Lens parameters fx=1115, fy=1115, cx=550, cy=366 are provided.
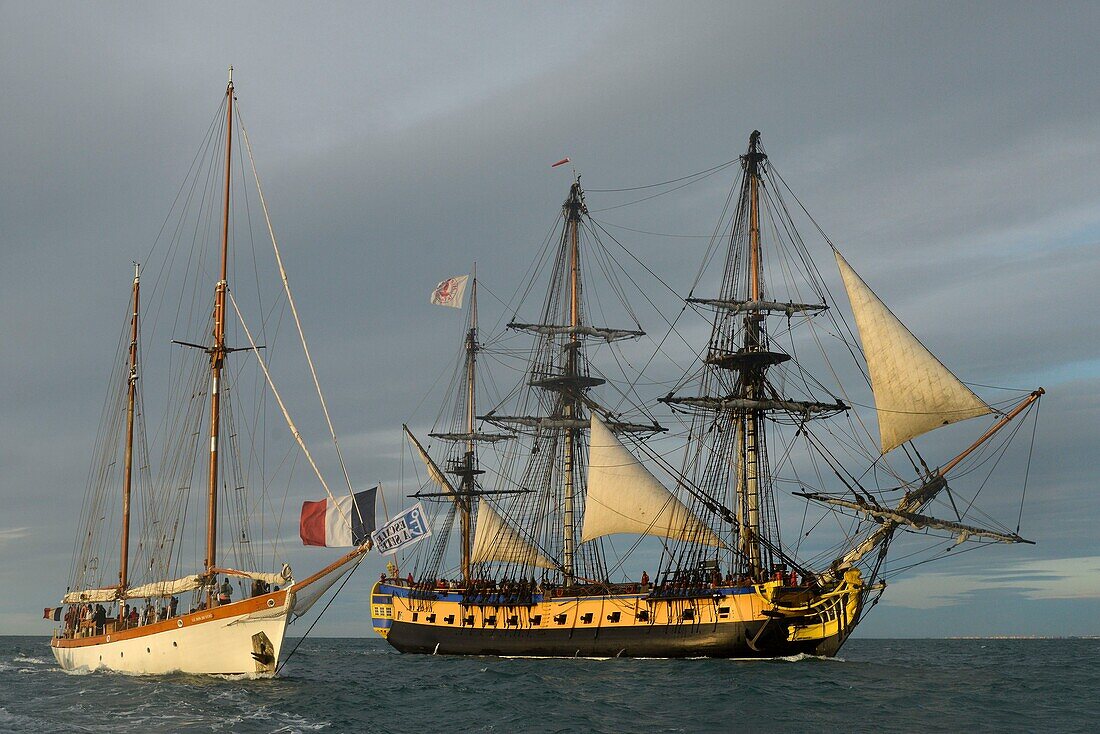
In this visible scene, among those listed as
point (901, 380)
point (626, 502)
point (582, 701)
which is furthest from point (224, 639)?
point (901, 380)

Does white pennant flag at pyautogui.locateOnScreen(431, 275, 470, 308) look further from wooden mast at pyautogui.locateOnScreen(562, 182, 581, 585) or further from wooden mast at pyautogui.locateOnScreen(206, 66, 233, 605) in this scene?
wooden mast at pyautogui.locateOnScreen(206, 66, 233, 605)

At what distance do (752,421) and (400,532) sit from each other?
28.8m

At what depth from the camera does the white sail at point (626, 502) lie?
62.2 m

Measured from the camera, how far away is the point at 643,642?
192ft

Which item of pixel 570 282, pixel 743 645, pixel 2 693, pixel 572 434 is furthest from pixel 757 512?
pixel 2 693

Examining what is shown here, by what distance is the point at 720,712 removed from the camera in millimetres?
36531

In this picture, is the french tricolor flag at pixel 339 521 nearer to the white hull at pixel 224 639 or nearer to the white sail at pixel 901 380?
the white hull at pixel 224 639

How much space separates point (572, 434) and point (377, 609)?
1972 centimetres

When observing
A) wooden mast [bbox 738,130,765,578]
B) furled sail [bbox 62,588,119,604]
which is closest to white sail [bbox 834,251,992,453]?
wooden mast [bbox 738,130,765,578]

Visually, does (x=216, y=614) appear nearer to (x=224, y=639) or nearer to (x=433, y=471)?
(x=224, y=639)

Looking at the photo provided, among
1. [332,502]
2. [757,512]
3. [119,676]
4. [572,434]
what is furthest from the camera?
[572,434]

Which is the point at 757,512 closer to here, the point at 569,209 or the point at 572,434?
the point at 572,434

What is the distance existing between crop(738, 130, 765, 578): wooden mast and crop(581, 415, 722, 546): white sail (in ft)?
6.66

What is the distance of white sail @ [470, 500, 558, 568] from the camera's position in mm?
79750
